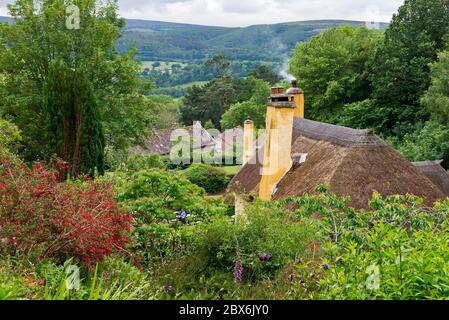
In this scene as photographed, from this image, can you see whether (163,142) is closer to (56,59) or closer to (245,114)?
(245,114)

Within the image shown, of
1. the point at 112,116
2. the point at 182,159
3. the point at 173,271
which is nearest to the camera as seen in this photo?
the point at 173,271

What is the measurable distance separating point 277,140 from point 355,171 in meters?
2.41

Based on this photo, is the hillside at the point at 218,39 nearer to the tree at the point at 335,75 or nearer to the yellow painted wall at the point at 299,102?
the tree at the point at 335,75

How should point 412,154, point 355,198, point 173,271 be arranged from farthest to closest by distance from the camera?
point 412,154 → point 355,198 → point 173,271

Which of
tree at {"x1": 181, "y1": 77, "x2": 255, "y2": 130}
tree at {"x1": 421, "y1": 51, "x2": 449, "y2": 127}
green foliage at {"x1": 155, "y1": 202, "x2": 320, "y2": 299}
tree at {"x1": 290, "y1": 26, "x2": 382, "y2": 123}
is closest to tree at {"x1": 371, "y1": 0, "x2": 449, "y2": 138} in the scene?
tree at {"x1": 290, "y1": 26, "x2": 382, "y2": 123}

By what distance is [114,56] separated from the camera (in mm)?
21406

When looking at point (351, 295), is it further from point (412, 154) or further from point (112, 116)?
point (412, 154)

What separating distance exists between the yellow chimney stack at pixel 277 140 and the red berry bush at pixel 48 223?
25.1 ft

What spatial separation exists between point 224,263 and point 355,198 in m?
5.94

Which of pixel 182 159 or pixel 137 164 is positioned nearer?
pixel 137 164

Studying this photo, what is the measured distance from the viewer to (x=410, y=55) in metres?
30.8

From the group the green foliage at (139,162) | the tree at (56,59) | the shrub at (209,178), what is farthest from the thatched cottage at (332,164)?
the shrub at (209,178)

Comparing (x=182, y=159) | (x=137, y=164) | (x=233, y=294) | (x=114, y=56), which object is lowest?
(x=182, y=159)
